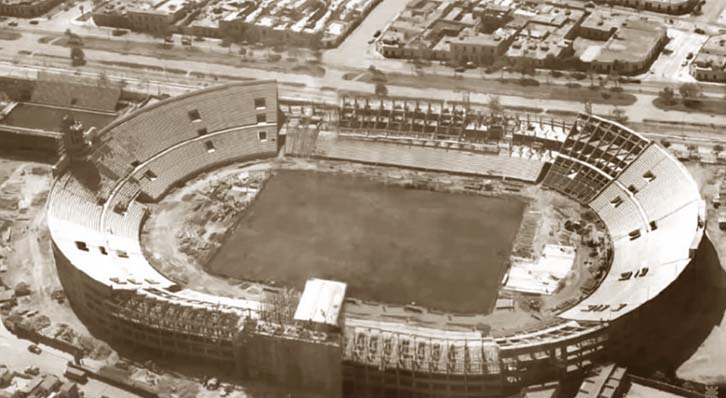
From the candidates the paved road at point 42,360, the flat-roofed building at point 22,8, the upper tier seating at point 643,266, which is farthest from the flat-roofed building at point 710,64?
the flat-roofed building at point 22,8

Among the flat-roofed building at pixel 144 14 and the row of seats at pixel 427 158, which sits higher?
the flat-roofed building at pixel 144 14

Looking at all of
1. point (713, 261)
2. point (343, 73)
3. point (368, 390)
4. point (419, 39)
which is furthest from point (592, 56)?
point (368, 390)

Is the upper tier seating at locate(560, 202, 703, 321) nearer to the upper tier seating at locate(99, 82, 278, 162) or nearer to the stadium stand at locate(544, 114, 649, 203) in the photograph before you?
the stadium stand at locate(544, 114, 649, 203)

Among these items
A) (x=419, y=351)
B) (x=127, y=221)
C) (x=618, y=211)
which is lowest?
(x=127, y=221)

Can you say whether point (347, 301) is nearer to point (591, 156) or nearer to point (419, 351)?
point (419, 351)

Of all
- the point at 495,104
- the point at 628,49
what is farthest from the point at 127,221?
the point at 628,49

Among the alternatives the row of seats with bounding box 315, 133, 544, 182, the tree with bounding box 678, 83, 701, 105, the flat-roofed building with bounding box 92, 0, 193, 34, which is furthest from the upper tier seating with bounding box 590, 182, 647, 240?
the flat-roofed building with bounding box 92, 0, 193, 34

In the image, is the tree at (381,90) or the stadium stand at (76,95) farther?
the tree at (381,90)

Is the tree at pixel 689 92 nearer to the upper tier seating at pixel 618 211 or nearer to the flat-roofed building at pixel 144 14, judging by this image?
the upper tier seating at pixel 618 211
